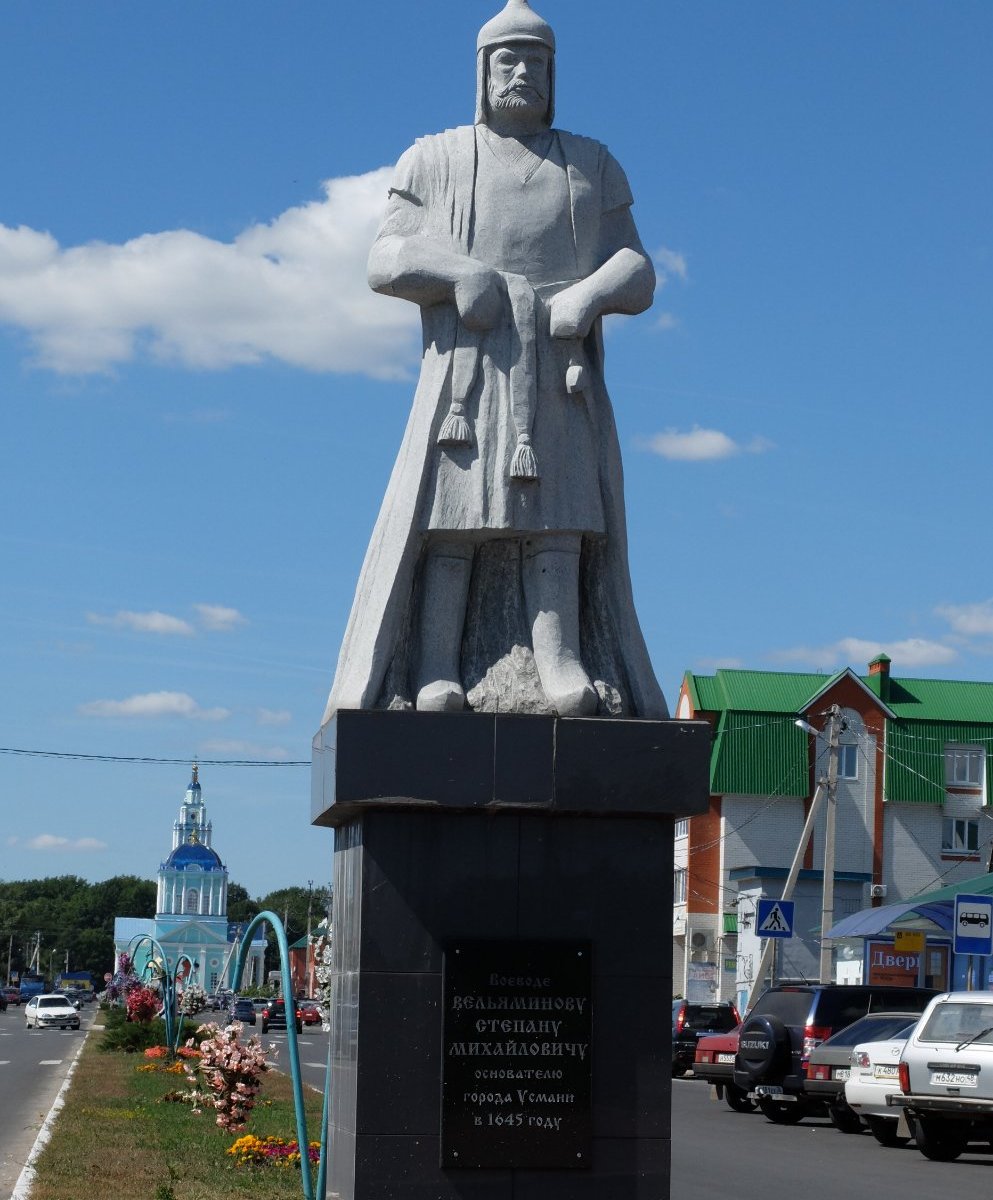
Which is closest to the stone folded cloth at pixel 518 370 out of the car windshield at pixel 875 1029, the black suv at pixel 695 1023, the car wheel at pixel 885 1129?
the car windshield at pixel 875 1029

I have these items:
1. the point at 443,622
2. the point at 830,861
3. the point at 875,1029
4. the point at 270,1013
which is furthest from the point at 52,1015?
the point at 443,622

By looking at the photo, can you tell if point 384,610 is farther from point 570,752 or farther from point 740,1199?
point 740,1199

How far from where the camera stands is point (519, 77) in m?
8.35

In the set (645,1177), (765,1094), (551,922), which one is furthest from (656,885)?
(765,1094)

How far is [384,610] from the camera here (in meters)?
7.82

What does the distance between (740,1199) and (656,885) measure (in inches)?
273

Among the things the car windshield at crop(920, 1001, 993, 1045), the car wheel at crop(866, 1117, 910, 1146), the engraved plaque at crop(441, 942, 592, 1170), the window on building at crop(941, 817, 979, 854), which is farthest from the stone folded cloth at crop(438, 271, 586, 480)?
A: the window on building at crop(941, 817, 979, 854)

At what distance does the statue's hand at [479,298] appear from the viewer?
26.1 ft

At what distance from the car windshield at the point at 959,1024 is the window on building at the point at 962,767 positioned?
1385 inches

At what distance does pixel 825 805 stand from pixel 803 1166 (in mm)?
35483

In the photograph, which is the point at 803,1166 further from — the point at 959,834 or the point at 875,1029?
the point at 959,834

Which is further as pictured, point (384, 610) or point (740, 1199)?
point (740, 1199)

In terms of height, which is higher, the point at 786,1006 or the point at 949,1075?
the point at 786,1006

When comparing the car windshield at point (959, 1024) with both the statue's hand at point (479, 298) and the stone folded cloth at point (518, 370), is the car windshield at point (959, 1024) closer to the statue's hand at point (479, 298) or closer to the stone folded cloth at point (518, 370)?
the stone folded cloth at point (518, 370)
